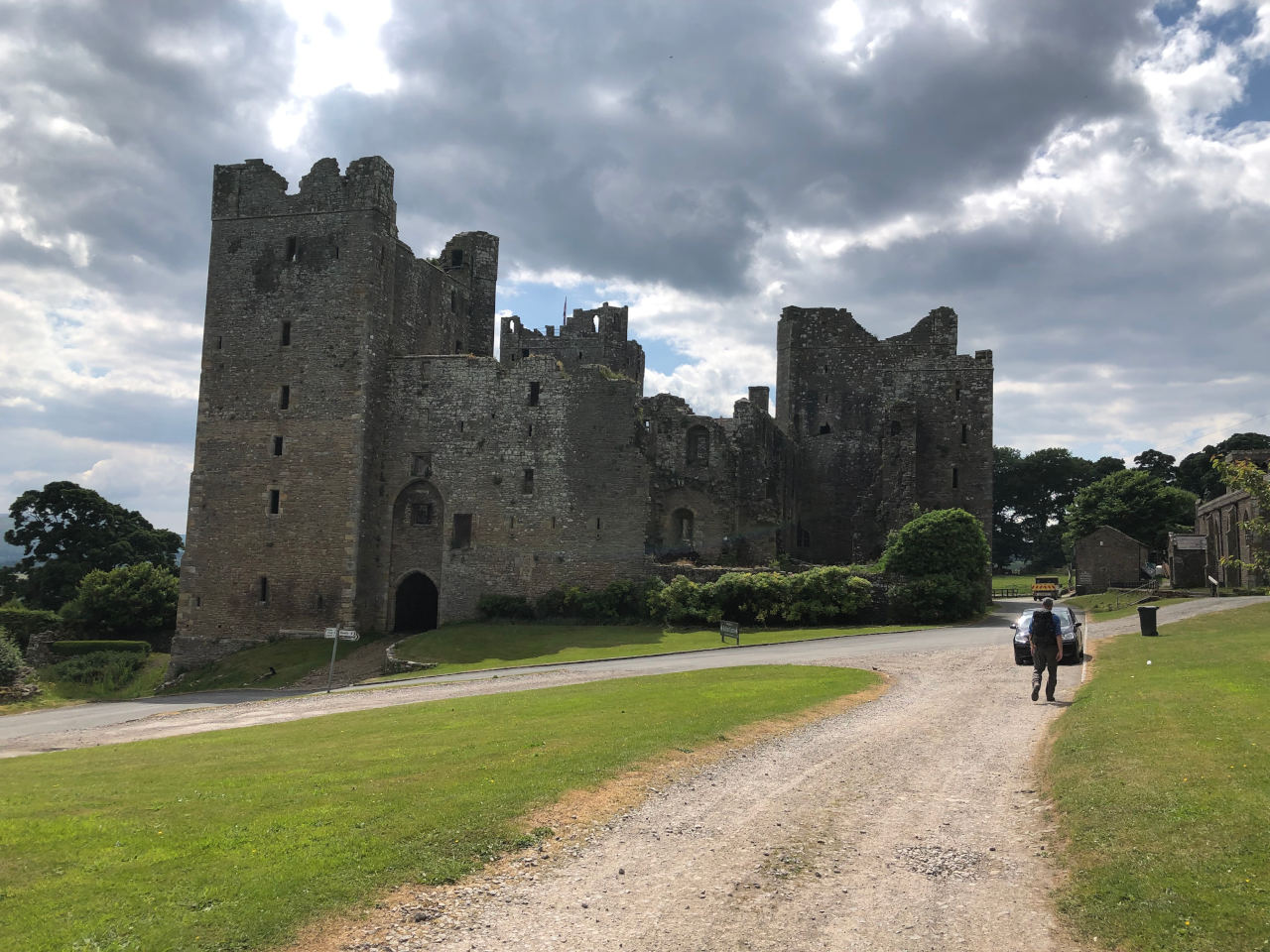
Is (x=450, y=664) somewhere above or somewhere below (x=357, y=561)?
below

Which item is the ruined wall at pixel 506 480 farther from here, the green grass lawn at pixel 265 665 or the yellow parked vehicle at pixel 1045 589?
the yellow parked vehicle at pixel 1045 589

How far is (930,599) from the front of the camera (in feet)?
128

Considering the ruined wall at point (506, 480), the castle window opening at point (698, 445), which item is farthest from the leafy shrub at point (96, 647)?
the castle window opening at point (698, 445)

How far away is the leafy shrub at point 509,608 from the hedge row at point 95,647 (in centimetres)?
1887

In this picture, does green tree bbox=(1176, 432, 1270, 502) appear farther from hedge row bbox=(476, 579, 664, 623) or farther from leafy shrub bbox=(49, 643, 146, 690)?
leafy shrub bbox=(49, 643, 146, 690)

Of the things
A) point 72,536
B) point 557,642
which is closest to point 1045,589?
point 557,642

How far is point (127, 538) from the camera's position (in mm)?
71750

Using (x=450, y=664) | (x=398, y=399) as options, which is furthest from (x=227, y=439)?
(x=450, y=664)

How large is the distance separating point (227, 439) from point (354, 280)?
963 centimetres

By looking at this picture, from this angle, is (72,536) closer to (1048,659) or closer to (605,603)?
(605,603)

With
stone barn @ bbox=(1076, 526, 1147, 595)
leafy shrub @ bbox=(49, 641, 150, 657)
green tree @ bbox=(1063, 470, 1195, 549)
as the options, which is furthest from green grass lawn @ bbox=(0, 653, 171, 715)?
green tree @ bbox=(1063, 470, 1195, 549)

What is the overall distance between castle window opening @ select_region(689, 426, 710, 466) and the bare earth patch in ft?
110

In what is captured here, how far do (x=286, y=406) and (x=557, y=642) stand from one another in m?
17.9

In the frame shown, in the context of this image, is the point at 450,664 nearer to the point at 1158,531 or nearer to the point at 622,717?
the point at 622,717
